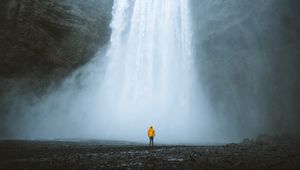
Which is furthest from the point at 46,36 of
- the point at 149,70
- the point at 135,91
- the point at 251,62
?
the point at 251,62

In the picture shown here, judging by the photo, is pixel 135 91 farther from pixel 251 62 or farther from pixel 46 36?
pixel 251 62

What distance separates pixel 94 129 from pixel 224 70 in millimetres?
15328

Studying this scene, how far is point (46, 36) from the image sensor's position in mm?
28750

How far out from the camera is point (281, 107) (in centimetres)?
2408

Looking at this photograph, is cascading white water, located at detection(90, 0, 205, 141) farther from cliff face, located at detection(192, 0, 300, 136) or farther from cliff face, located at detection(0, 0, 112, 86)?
cliff face, located at detection(0, 0, 112, 86)

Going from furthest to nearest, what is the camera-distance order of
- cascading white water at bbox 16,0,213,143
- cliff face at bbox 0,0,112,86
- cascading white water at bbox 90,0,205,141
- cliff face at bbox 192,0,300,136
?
cascading white water at bbox 90,0,205,141 < cascading white water at bbox 16,0,213,143 < cliff face at bbox 0,0,112,86 < cliff face at bbox 192,0,300,136

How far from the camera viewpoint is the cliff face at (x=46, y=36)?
26766 mm

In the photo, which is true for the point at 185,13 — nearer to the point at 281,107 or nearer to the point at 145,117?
the point at 145,117

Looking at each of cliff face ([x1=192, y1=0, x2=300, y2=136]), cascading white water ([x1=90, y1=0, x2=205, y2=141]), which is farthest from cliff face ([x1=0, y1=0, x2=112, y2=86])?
cliff face ([x1=192, y1=0, x2=300, y2=136])

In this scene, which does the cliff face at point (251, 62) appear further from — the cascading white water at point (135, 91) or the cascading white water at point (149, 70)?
the cascading white water at point (149, 70)

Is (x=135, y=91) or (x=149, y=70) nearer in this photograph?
(x=135, y=91)

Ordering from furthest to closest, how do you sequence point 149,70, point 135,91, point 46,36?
A: point 149,70 < point 135,91 < point 46,36

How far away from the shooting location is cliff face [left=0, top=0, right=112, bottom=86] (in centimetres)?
2677

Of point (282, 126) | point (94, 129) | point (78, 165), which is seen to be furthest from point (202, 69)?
point (78, 165)
